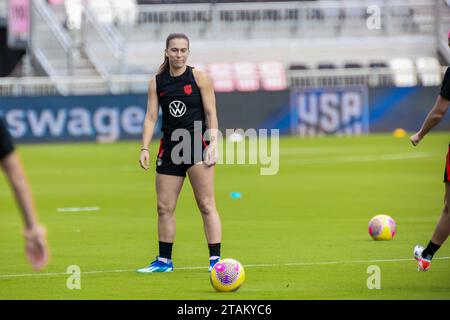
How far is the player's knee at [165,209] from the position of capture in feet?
43.2

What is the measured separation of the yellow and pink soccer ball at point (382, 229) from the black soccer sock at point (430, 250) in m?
3.42

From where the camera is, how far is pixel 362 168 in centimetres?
2992

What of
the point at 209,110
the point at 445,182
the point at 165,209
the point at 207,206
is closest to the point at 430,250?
the point at 445,182

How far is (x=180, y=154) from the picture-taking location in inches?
517

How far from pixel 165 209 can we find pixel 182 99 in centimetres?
111

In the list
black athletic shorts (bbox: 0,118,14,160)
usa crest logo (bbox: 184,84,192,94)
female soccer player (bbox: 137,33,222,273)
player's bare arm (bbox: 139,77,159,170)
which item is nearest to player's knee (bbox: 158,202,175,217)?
female soccer player (bbox: 137,33,222,273)

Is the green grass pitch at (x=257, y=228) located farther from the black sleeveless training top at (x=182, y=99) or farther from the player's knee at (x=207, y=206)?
the black sleeveless training top at (x=182, y=99)

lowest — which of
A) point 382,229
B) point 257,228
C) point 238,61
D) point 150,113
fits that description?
point 257,228

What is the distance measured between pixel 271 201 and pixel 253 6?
103 feet

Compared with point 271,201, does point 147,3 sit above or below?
above

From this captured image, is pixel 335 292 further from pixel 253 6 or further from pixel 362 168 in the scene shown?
pixel 253 6

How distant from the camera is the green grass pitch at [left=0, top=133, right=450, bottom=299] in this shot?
12133 millimetres

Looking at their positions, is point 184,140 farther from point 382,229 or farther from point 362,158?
point 362,158

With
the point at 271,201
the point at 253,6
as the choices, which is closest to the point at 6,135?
the point at 271,201
